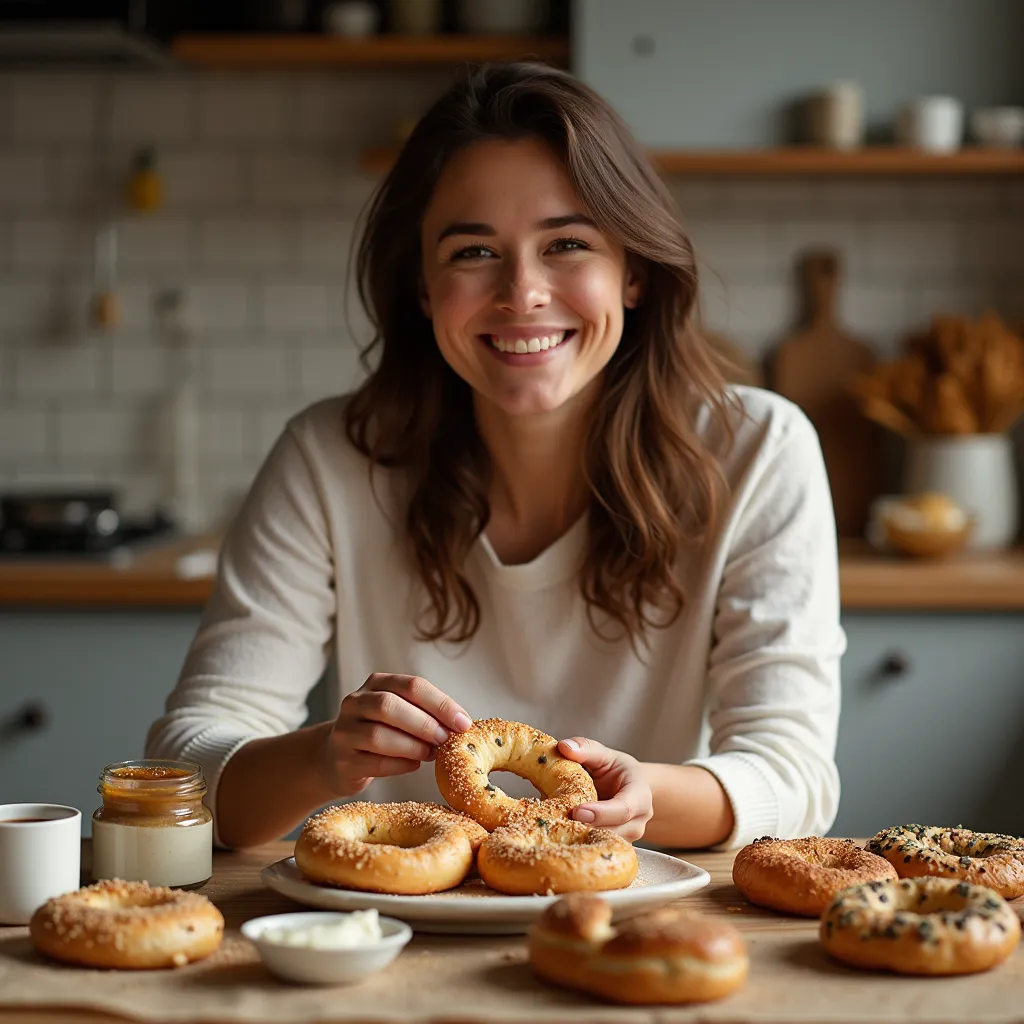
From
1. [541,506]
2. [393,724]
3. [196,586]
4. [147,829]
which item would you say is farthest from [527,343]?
[196,586]

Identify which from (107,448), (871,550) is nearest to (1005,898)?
(871,550)

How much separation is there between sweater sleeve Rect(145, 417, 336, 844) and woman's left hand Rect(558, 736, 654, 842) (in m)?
0.45

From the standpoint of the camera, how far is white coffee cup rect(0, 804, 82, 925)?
3.65 feet

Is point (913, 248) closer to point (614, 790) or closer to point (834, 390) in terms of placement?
point (834, 390)

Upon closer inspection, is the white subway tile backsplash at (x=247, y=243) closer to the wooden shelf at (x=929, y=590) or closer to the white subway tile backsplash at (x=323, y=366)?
the white subway tile backsplash at (x=323, y=366)

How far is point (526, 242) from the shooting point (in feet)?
5.68

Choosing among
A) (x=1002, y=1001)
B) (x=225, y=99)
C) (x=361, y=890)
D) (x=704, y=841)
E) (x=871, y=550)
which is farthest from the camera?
(x=225, y=99)

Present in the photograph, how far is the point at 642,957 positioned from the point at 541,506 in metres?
1.06

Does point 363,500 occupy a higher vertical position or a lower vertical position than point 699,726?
higher

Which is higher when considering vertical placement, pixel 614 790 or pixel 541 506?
pixel 541 506

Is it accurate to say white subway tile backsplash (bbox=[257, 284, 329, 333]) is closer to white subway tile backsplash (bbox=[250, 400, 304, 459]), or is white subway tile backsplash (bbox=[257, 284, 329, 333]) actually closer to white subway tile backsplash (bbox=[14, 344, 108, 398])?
white subway tile backsplash (bbox=[250, 400, 304, 459])

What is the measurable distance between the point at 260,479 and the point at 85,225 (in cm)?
189

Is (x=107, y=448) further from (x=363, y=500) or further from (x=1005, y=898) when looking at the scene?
(x=1005, y=898)

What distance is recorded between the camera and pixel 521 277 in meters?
1.72
